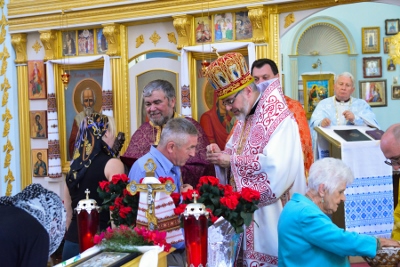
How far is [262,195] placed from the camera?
3.45 metres

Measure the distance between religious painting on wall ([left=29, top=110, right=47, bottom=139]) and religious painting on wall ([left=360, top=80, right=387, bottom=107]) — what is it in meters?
4.46

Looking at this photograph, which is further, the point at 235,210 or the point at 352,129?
the point at 352,129

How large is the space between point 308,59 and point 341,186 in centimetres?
629

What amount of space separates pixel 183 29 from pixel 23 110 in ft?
8.46

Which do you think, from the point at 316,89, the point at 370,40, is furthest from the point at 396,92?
the point at 316,89

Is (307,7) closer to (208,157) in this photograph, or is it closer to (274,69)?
(274,69)

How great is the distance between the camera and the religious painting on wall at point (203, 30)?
716 cm

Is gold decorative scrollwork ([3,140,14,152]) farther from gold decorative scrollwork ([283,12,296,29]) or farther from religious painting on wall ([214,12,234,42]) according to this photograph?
gold decorative scrollwork ([283,12,296,29])

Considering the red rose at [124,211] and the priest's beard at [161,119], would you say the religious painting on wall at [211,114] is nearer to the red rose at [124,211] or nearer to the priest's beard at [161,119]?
the priest's beard at [161,119]

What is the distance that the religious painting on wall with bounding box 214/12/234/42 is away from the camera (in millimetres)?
7043

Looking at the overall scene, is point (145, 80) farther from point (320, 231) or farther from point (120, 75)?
point (320, 231)

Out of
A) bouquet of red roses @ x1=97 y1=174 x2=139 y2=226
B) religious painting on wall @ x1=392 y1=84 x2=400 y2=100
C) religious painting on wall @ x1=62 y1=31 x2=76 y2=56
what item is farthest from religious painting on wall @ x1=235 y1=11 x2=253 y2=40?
bouquet of red roses @ x1=97 y1=174 x2=139 y2=226

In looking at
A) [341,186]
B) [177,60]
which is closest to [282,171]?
[341,186]

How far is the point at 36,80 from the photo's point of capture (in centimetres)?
817
